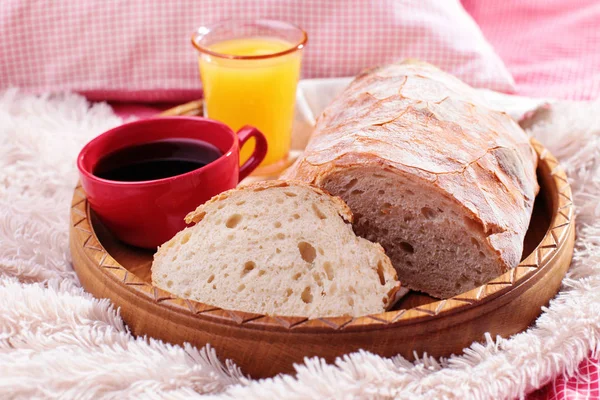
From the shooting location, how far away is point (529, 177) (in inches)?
61.4

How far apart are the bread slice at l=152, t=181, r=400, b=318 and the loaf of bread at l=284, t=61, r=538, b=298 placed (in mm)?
105

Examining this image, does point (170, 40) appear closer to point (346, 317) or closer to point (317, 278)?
point (317, 278)

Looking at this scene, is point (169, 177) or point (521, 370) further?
point (169, 177)

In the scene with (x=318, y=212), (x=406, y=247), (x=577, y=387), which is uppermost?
(x=318, y=212)

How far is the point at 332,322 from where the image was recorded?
1.12m

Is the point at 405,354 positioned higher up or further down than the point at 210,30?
further down

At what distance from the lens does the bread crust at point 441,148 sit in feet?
4.24

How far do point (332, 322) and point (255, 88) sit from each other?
976 mm

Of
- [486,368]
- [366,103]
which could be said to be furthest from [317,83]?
[486,368]

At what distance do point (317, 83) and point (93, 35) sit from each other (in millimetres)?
911

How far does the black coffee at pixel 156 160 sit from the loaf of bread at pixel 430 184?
0.80ft

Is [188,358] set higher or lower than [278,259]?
lower

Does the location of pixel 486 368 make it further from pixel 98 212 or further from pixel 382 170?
pixel 98 212

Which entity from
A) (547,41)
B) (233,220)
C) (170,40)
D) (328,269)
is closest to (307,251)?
(328,269)
